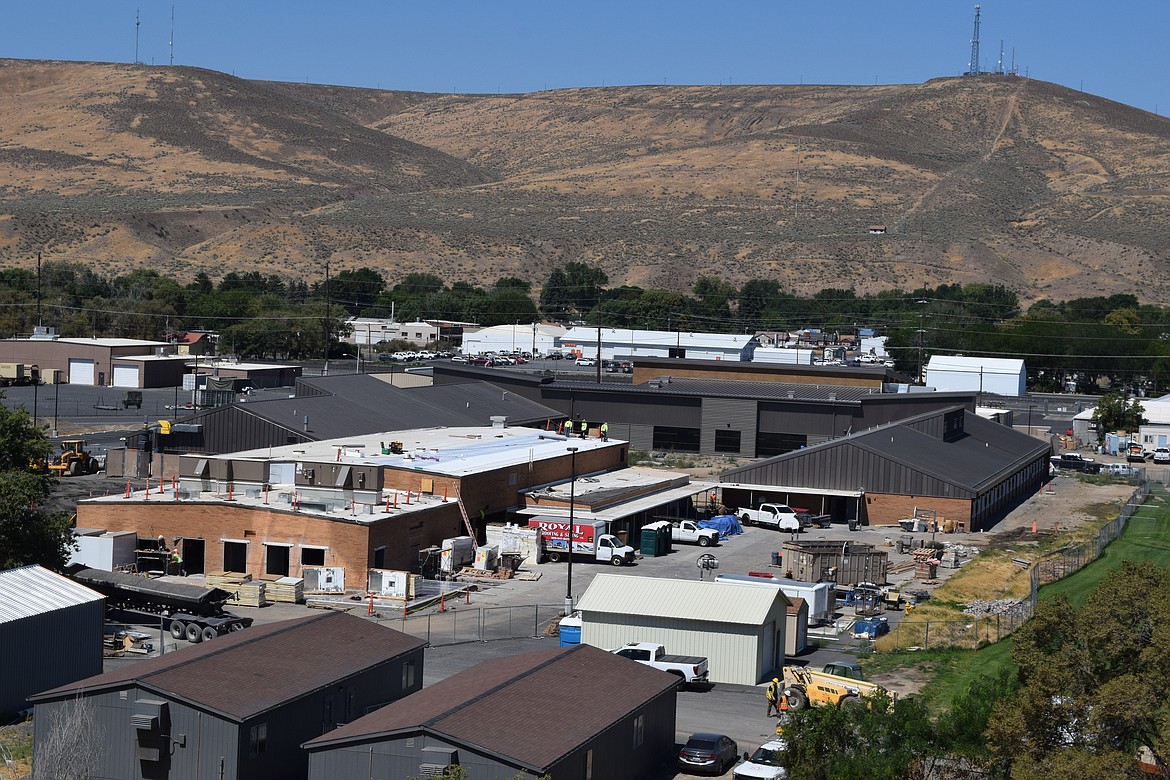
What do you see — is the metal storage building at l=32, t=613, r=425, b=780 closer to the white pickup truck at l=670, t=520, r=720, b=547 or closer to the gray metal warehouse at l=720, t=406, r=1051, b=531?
the white pickup truck at l=670, t=520, r=720, b=547

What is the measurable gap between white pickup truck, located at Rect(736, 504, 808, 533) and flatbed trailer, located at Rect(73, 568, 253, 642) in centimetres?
2550

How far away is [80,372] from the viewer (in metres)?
97.5

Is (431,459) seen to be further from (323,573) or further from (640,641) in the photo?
(640,641)

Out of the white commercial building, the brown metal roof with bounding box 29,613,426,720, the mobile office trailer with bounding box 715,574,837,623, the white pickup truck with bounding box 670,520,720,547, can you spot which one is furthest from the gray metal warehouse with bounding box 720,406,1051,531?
the white commercial building

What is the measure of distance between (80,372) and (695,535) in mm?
60296

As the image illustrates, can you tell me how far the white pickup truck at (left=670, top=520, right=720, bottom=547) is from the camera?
52.0 meters

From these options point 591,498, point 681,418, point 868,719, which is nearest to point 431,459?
point 591,498

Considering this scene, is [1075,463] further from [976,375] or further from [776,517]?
[976,375]

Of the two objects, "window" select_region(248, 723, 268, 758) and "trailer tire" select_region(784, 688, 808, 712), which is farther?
"trailer tire" select_region(784, 688, 808, 712)

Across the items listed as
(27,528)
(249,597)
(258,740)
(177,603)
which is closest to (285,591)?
(249,597)

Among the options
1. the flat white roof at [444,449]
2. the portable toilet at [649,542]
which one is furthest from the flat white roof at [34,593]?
the portable toilet at [649,542]

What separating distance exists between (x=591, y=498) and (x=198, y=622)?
20.9 metres

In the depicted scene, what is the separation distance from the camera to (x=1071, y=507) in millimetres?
63812

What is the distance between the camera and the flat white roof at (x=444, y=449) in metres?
49.4
